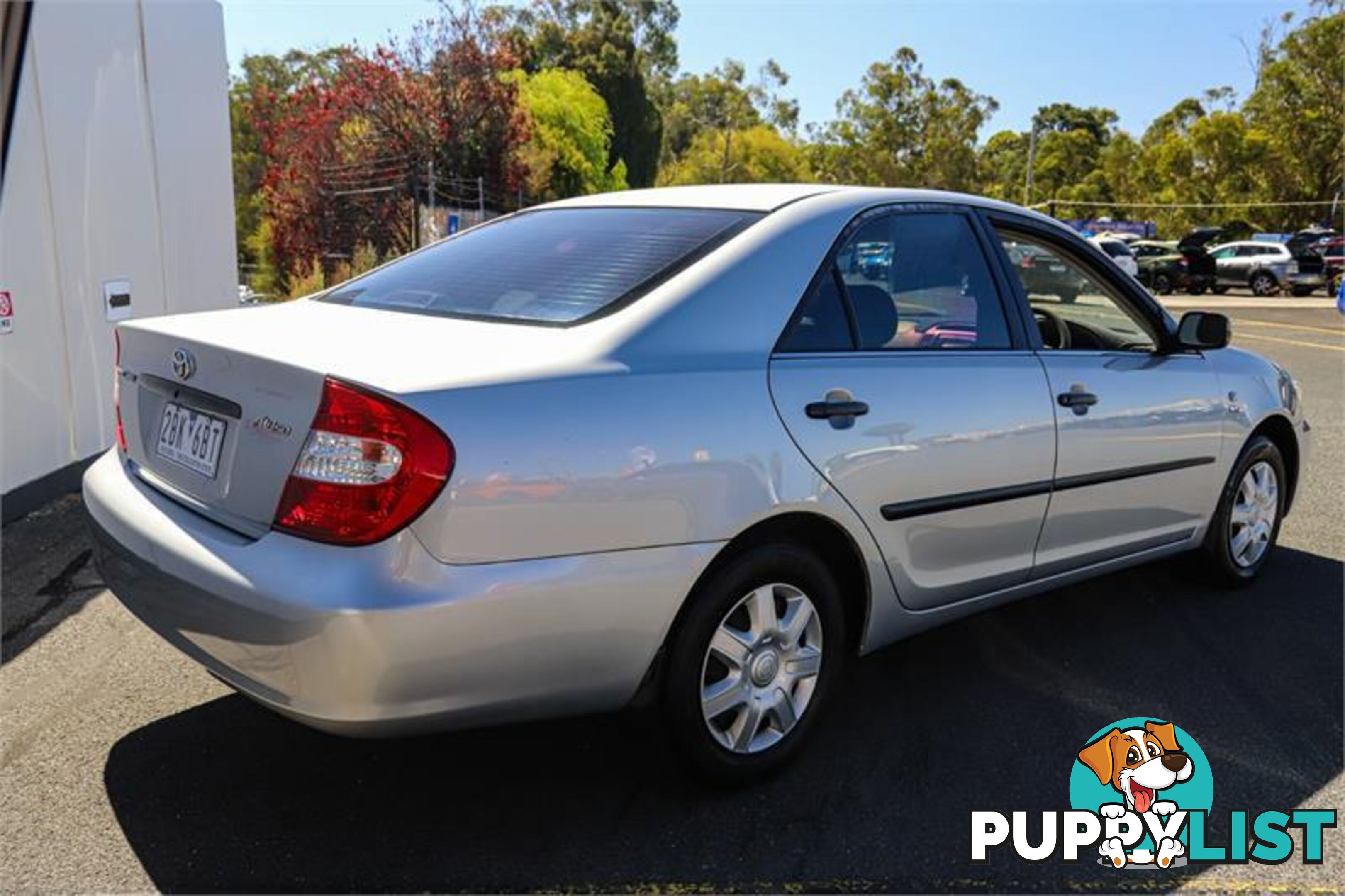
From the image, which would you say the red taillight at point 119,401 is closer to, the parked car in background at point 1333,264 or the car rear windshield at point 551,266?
the car rear windshield at point 551,266

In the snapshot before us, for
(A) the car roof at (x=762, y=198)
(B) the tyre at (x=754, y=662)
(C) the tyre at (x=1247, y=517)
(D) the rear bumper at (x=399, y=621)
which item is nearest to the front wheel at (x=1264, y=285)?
(C) the tyre at (x=1247, y=517)

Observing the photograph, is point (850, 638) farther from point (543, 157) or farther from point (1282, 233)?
point (1282, 233)

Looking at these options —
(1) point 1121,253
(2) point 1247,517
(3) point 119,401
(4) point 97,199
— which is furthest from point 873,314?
(1) point 1121,253

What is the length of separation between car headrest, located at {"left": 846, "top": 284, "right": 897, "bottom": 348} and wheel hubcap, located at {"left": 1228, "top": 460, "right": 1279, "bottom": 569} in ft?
7.27

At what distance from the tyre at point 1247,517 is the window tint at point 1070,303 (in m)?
0.79

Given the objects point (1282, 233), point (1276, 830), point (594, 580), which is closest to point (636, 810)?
point (594, 580)

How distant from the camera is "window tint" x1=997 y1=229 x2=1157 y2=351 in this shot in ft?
13.0

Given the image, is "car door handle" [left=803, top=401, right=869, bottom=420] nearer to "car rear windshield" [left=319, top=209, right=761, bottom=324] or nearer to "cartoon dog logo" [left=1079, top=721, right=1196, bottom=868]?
"car rear windshield" [left=319, top=209, right=761, bottom=324]

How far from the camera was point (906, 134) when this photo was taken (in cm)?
4922

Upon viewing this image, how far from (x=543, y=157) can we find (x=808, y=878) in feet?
83.2

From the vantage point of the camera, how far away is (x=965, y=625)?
4336 mm

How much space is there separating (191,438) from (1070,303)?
3.29 meters

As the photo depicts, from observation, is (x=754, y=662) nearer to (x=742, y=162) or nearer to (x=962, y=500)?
(x=962, y=500)

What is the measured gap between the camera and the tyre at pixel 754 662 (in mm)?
2770
